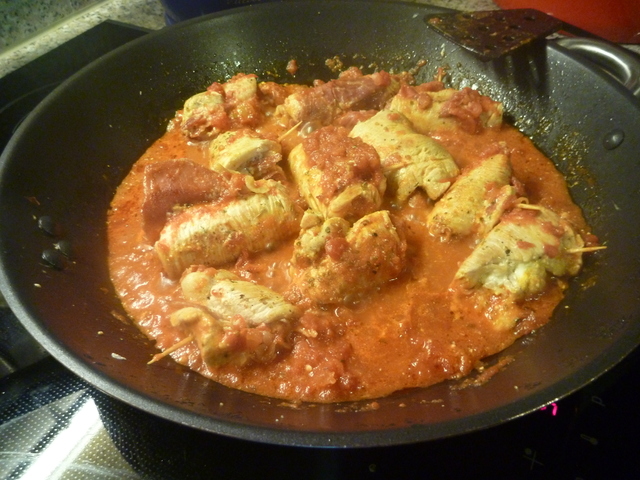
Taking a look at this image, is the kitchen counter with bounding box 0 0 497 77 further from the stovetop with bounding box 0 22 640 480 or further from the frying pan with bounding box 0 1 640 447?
the stovetop with bounding box 0 22 640 480

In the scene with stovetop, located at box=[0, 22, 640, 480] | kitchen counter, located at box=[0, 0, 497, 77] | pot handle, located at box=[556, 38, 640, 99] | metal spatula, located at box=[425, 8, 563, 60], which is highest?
kitchen counter, located at box=[0, 0, 497, 77]

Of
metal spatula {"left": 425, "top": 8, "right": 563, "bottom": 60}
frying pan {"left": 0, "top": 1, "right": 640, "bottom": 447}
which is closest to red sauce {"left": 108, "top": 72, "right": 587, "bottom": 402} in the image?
frying pan {"left": 0, "top": 1, "right": 640, "bottom": 447}

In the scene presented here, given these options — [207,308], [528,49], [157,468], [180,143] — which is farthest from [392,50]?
[157,468]

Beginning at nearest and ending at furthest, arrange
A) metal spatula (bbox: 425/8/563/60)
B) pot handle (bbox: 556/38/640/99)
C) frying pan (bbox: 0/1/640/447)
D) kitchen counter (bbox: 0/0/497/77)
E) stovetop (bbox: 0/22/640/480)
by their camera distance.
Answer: frying pan (bbox: 0/1/640/447)
stovetop (bbox: 0/22/640/480)
pot handle (bbox: 556/38/640/99)
metal spatula (bbox: 425/8/563/60)
kitchen counter (bbox: 0/0/497/77)

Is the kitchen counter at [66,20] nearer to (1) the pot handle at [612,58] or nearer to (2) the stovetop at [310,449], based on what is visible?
(1) the pot handle at [612,58]

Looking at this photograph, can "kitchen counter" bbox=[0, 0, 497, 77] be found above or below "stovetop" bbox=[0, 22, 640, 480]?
above

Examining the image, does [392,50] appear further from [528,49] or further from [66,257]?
[66,257]

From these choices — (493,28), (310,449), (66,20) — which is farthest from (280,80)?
(310,449)
